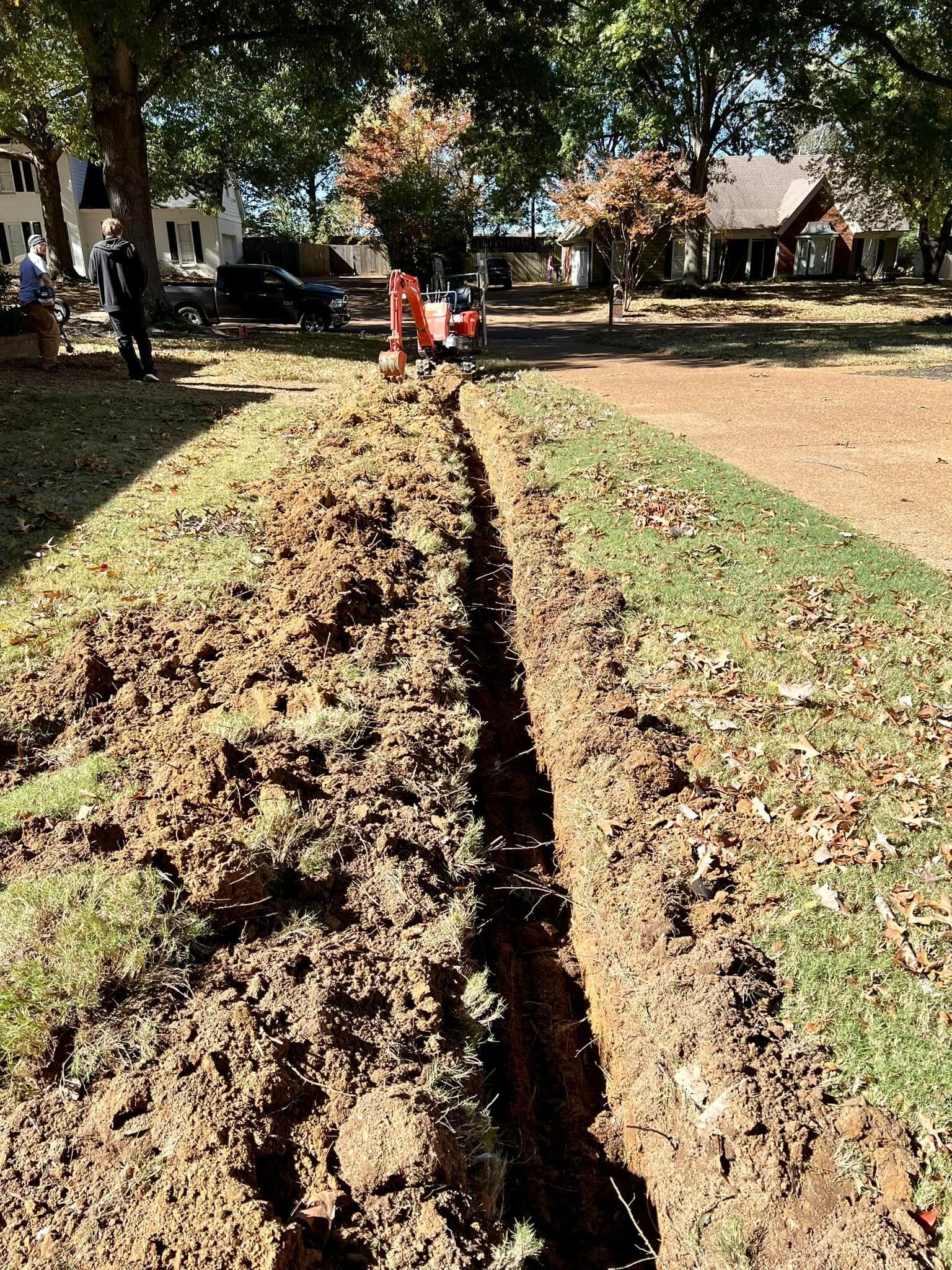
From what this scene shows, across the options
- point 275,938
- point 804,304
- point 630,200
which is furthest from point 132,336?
point 804,304

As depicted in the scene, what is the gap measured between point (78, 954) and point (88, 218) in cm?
3972

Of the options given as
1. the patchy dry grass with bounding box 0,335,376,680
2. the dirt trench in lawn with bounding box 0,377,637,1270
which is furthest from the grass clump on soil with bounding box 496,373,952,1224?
the patchy dry grass with bounding box 0,335,376,680

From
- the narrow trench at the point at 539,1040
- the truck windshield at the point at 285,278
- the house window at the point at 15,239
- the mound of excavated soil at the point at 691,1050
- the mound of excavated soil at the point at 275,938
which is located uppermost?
the house window at the point at 15,239

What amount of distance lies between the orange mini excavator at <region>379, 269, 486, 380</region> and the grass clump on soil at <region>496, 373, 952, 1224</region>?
6.73 meters

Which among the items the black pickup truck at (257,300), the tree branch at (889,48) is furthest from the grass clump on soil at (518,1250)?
the tree branch at (889,48)

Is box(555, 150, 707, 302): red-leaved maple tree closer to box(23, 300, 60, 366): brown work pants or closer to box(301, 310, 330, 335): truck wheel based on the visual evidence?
box(301, 310, 330, 335): truck wheel

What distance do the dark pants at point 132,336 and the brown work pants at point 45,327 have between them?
104 centimetres

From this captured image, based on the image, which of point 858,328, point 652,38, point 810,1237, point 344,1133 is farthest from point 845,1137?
point 652,38

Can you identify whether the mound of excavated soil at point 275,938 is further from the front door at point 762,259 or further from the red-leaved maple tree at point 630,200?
the front door at point 762,259

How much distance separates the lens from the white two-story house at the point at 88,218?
115ft

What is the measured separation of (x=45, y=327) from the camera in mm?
12828

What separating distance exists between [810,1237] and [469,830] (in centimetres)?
185

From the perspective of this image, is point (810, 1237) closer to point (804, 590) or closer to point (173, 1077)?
point (173, 1077)

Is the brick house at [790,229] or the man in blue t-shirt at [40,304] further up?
the brick house at [790,229]
